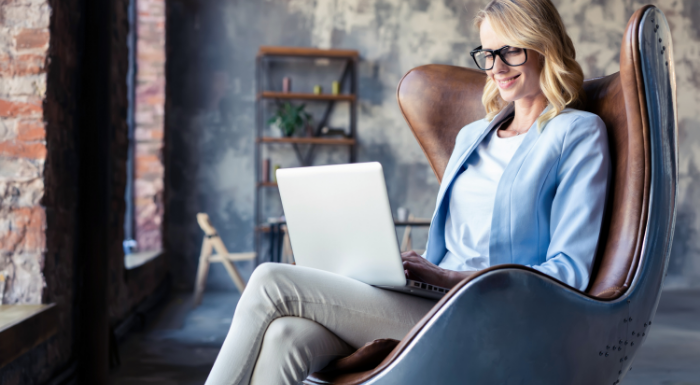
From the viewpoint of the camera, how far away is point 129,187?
14.3ft

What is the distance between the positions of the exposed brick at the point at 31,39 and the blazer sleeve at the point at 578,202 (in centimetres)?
181

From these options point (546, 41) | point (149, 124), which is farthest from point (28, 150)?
point (149, 124)

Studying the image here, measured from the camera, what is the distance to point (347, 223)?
1146 millimetres

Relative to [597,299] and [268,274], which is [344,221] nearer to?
[268,274]

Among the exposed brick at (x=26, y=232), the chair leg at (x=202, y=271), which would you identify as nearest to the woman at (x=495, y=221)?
the exposed brick at (x=26, y=232)

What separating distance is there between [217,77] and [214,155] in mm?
697

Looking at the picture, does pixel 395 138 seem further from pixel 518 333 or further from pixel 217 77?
pixel 518 333

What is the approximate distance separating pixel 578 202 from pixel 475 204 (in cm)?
31

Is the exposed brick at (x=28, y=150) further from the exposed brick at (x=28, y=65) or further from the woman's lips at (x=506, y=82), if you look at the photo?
the woman's lips at (x=506, y=82)

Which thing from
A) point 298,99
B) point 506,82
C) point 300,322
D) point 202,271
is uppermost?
point 298,99

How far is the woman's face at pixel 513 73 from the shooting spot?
4.57ft

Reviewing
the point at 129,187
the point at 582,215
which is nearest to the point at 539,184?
the point at 582,215

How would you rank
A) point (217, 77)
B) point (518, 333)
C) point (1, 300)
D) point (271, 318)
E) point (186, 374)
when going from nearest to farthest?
point (518, 333), point (271, 318), point (1, 300), point (186, 374), point (217, 77)

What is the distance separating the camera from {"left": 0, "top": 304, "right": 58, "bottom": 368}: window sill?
5.38ft
